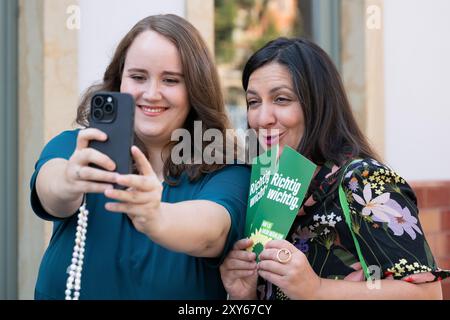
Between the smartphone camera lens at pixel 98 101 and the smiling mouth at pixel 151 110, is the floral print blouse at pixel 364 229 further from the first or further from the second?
the smartphone camera lens at pixel 98 101

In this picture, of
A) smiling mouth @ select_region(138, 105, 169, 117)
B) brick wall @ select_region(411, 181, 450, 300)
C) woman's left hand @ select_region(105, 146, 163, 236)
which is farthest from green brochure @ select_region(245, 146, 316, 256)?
brick wall @ select_region(411, 181, 450, 300)

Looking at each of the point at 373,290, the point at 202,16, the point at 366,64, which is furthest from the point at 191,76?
the point at 366,64

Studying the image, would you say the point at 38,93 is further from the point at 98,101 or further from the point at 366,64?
the point at 366,64

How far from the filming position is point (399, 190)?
163 cm

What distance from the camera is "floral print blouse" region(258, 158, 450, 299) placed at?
159 centimetres

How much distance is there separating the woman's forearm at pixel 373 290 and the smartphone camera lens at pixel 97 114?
2.12 feet

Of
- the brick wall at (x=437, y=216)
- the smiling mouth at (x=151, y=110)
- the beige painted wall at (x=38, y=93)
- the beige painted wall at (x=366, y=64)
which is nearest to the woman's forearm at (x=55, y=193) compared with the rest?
the smiling mouth at (x=151, y=110)

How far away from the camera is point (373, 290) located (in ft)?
5.20

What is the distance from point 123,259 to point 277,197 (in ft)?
1.28

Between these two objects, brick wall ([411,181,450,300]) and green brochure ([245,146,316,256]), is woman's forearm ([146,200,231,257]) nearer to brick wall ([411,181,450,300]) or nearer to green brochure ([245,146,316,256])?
green brochure ([245,146,316,256])

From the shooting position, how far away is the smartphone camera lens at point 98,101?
132cm
